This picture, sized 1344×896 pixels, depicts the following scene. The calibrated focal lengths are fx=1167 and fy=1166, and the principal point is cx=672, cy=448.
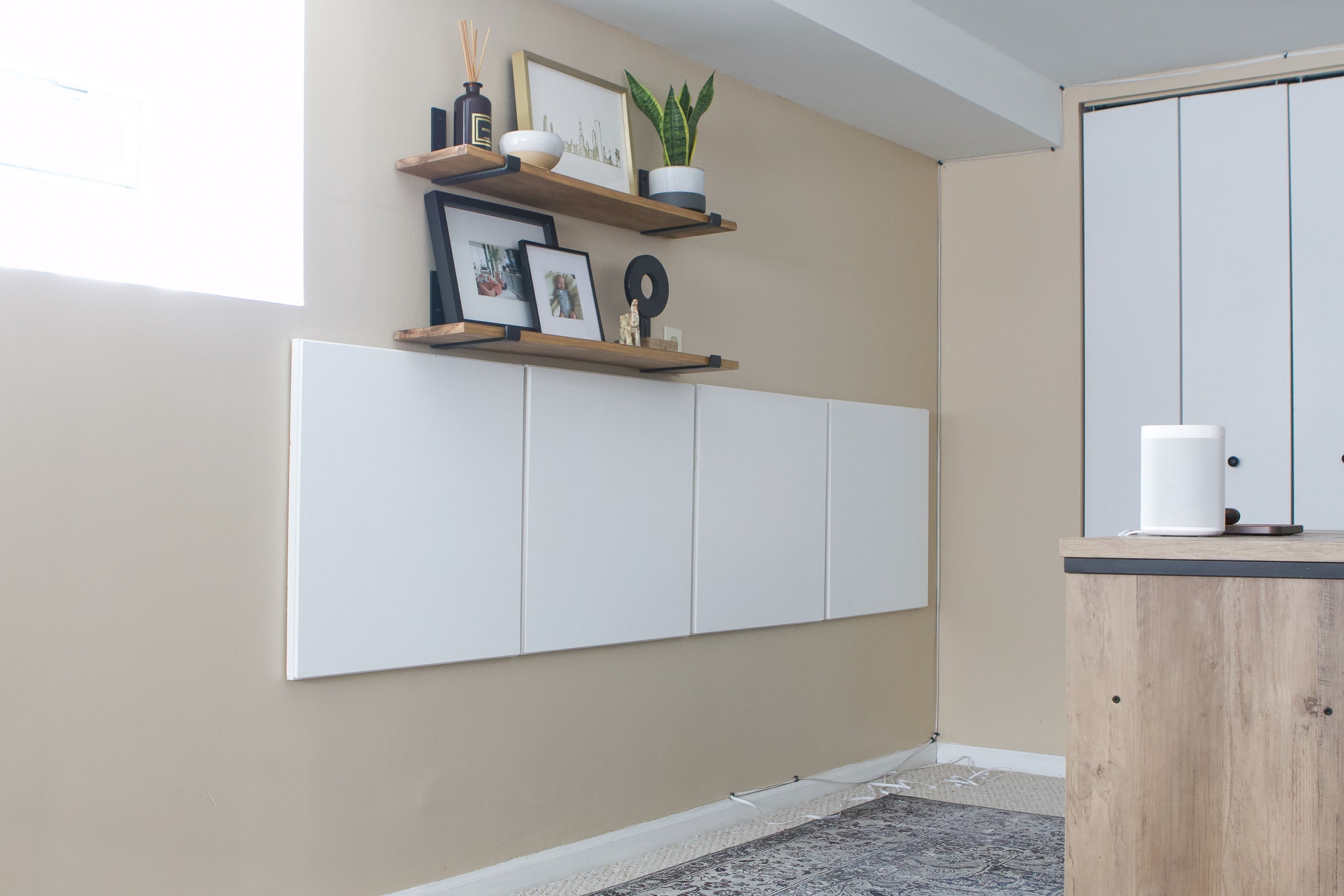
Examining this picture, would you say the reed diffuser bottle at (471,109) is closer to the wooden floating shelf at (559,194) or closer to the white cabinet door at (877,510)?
the wooden floating shelf at (559,194)

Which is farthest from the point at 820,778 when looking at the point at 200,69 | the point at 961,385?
the point at 200,69

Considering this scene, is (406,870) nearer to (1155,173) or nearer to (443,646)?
(443,646)

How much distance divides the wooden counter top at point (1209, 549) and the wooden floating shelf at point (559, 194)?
5.33ft

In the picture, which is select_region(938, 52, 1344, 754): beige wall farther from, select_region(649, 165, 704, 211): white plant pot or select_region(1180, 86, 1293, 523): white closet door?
select_region(649, 165, 704, 211): white plant pot

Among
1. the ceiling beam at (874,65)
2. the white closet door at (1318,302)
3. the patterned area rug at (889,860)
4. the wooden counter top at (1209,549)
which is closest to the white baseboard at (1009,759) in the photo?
the patterned area rug at (889,860)

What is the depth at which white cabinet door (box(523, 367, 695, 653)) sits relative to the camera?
3275 millimetres

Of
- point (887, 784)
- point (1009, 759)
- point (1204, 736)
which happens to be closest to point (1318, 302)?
point (1009, 759)

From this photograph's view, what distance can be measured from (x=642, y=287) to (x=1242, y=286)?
2462 millimetres

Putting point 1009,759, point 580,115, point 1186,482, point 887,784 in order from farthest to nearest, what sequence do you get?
point 1009,759 < point 887,784 < point 580,115 < point 1186,482

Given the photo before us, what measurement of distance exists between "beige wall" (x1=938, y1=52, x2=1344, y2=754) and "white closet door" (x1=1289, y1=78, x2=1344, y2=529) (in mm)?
534

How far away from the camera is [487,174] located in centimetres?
296

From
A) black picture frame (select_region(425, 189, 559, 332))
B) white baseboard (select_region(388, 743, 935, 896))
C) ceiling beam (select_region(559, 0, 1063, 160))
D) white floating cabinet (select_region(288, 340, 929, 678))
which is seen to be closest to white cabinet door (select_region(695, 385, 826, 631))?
white floating cabinet (select_region(288, 340, 929, 678))

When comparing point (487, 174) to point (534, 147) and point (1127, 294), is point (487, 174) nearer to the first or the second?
point (534, 147)

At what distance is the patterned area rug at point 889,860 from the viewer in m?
3.32
